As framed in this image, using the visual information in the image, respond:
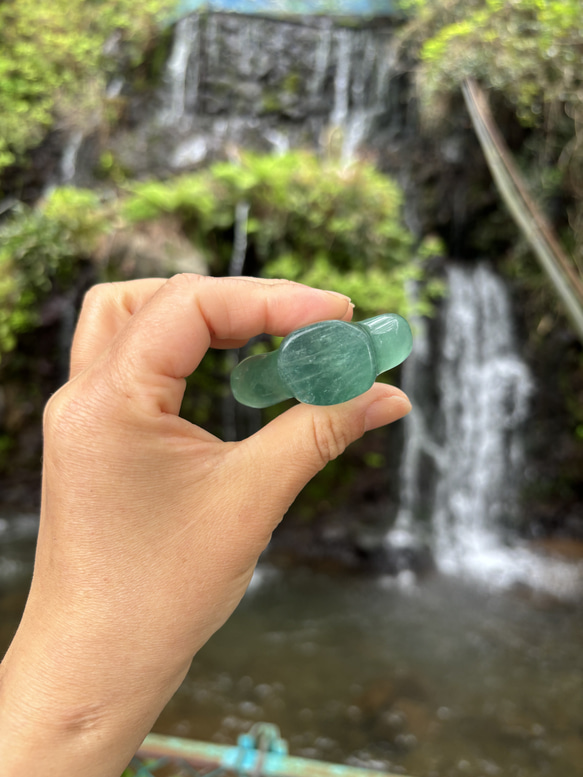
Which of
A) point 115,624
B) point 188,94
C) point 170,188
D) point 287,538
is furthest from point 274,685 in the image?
point 188,94

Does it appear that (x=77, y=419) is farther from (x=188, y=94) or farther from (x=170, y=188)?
(x=188, y=94)

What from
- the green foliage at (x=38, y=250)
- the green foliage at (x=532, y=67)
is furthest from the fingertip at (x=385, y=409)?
the green foliage at (x=38, y=250)

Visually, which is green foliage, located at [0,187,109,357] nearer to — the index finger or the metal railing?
the metal railing

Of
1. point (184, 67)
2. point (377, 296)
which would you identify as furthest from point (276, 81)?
point (377, 296)

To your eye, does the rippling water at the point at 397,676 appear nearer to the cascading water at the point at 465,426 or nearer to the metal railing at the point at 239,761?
the cascading water at the point at 465,426

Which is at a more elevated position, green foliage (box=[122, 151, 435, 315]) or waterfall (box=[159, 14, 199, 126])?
waterfall (box=[159, 14, 199, 126])

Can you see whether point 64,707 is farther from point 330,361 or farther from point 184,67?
point 184,67

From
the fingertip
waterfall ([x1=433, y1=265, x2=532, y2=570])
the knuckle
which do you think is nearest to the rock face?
waterfall ([x1=433, y1=265, x2=532, y2=570])
